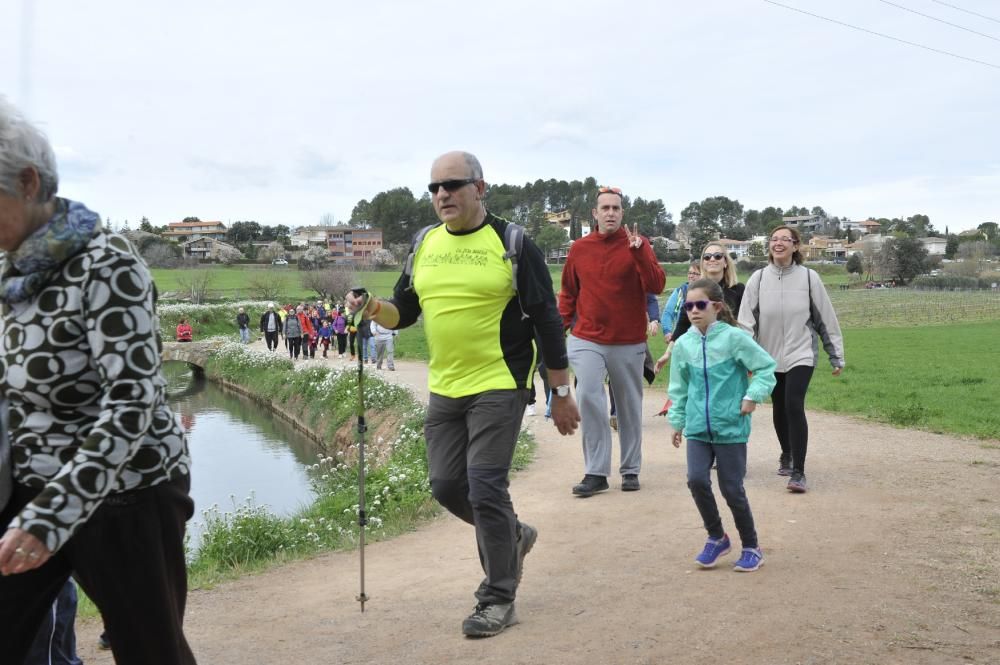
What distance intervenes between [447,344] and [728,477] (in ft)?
6.31

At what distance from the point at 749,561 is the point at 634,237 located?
2.65 metres

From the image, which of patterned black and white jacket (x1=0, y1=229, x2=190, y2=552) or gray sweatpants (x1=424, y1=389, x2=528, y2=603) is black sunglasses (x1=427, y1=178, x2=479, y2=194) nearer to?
gray sweatpants (x1=424, y1=389, x2=528, y2=603)

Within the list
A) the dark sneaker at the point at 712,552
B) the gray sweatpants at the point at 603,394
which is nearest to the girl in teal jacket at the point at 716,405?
the dark sneaker at the point at 712,552

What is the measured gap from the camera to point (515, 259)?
4.58m

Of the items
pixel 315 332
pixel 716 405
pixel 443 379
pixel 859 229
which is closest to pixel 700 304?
pixel 716 405

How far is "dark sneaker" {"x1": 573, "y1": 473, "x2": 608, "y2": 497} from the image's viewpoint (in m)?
7.63

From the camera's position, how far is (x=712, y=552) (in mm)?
5531

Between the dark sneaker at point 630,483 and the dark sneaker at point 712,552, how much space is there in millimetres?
2114

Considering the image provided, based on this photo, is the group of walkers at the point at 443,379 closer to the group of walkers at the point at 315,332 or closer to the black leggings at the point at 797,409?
the black leggings at the point at 797,409

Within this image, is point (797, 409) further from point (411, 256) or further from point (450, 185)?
point (450, 185)

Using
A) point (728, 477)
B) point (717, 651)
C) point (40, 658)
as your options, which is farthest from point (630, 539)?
point (40, 658)

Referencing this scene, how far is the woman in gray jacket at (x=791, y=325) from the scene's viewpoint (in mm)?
7516

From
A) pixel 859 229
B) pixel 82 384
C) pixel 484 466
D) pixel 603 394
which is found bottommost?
pixel 603 394

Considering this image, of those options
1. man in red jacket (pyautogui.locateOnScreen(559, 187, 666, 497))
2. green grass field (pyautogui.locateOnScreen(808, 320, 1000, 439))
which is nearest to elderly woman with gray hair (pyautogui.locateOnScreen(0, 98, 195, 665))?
man in red jacket (pyautogui.locateOnScreen(559, 187, 666, 497))
